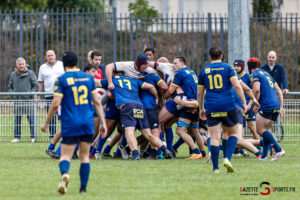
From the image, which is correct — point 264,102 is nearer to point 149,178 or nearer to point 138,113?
point 138,113

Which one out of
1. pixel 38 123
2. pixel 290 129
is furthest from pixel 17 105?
pixel 290 129

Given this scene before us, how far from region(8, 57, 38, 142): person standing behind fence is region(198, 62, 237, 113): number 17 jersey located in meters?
7.07

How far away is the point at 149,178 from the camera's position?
28.6 ft

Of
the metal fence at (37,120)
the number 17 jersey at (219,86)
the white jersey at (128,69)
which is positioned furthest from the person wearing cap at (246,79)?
the metal fence at (37,120)

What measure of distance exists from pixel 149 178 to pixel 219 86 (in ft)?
5.88

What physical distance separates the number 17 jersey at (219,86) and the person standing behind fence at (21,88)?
23.2 ft

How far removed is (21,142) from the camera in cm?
1552

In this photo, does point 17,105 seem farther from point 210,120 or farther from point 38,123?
point 210,120

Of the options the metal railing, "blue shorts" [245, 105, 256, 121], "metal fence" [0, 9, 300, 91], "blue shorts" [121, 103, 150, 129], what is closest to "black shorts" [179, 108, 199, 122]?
"blue shorts" [121, 103, 150, 129]

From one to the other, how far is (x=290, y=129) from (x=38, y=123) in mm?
6078

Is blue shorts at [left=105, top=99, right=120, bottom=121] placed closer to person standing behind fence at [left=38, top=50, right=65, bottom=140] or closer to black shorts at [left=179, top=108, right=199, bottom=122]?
black shorts at [left=179, top=108, right=199, bottom=122]

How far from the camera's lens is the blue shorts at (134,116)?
11.5m

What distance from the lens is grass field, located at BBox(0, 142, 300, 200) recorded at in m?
7.34

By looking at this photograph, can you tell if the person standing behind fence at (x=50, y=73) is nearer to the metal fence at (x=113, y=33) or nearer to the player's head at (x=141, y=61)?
the metal fence at (x=113, y=33)
